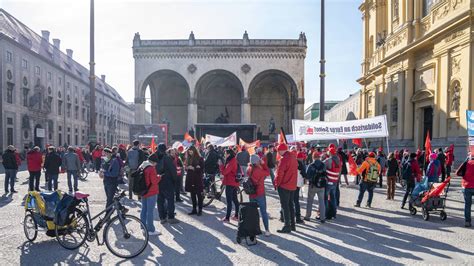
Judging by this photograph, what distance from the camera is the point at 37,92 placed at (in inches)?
1640

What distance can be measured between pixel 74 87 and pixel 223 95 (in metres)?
27.3

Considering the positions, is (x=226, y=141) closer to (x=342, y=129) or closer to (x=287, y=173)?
(x=342, y=129)

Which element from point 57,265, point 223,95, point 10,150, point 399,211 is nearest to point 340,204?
point 399,211

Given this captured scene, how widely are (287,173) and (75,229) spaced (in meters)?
4.17

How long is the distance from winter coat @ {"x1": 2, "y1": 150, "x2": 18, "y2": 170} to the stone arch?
28.7 m

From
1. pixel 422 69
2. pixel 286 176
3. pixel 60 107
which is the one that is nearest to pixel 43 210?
pixel 286 176

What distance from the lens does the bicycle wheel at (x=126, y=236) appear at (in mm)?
5781

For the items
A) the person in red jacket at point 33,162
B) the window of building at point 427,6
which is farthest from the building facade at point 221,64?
the person in red jacket at point 33,162

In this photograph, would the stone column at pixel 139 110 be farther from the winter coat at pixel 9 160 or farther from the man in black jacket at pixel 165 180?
the man in black jacket at pixel 165 180

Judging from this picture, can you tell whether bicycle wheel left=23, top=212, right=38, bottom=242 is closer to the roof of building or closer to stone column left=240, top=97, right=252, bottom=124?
stone column left=240, top=97, right=252, bottom=124

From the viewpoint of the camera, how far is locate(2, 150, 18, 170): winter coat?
12.3 metres

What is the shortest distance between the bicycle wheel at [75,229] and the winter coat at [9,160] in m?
7.86

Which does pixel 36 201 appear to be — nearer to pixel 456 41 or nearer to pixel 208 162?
pixel 208 162

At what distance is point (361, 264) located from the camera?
17.8ft
